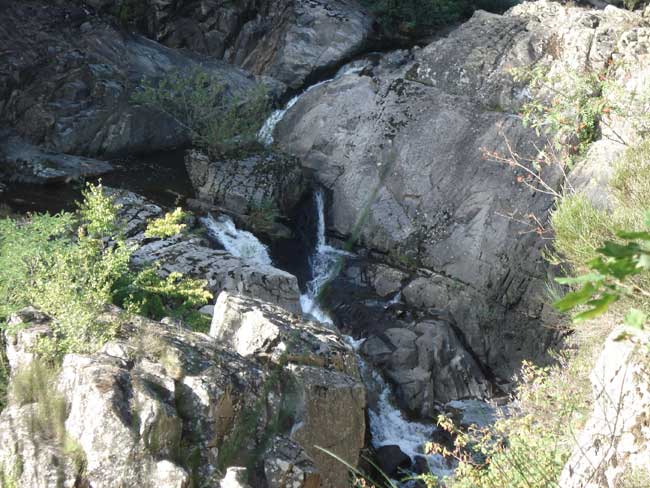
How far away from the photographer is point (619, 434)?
3.64m

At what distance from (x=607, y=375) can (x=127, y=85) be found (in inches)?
627

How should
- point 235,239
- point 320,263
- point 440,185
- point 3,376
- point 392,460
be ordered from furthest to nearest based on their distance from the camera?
point 440,185
point 320,263
point 235,239
point 392,460
point 3,376

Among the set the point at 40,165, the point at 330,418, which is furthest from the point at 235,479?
the point at 40,165

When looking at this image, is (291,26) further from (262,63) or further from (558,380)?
(558,380)

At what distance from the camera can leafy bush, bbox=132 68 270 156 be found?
1589 cm

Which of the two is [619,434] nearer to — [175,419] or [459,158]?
[175,419]

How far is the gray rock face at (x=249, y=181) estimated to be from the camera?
1529 centimetres

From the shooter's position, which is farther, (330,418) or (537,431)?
(330,418)

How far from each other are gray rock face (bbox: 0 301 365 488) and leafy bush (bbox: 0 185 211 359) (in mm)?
273

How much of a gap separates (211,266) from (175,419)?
21.8 feet

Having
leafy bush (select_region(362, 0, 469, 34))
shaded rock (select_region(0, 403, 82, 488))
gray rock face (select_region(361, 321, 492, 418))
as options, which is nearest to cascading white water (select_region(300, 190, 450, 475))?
gray rock face (select_region(361, 321, 492, 418))

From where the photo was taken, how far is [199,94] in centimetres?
1645

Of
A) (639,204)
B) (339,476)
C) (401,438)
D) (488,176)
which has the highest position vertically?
(639,204)

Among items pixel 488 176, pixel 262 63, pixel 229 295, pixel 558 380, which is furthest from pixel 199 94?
pixel 558 380
